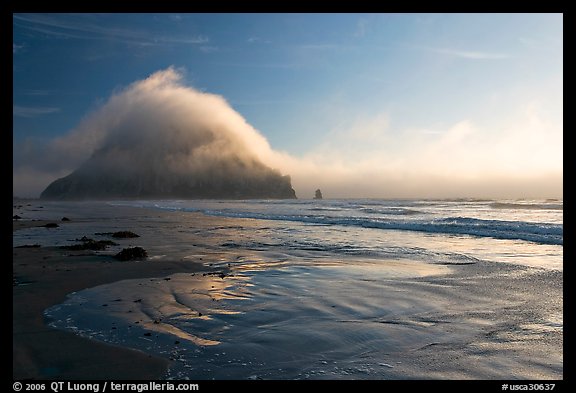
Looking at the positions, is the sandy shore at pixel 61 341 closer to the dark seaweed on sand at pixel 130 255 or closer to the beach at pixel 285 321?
the beach at pixel 285 321

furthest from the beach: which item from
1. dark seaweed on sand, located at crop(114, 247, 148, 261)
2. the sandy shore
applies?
dark seaweed on sand, located at crop(114, 247, 148, 261)

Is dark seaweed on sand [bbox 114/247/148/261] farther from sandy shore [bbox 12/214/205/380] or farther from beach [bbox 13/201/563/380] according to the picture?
sandy shore [bbox 12/214/205/380]

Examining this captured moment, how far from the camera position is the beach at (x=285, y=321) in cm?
406

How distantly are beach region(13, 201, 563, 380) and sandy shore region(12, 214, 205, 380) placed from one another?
0.02 meters

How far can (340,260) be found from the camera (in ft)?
38.4

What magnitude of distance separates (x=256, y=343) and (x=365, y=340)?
148cm

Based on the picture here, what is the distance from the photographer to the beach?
4.06 m

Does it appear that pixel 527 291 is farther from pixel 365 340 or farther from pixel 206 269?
pixel 206 269

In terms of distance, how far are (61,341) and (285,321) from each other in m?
3.13

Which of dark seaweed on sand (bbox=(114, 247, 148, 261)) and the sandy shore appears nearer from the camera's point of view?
the sandy shore
